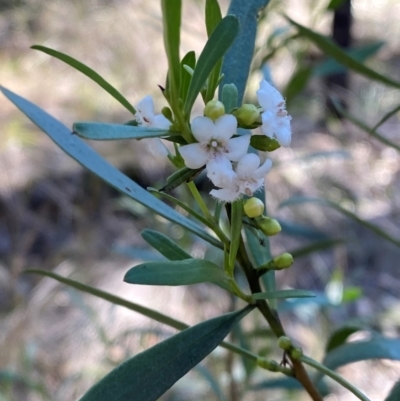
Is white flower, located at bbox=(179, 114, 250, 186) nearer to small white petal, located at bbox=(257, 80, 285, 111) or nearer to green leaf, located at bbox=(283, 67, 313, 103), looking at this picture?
small white petal, located at bbox=(257, 80, 285, 111)

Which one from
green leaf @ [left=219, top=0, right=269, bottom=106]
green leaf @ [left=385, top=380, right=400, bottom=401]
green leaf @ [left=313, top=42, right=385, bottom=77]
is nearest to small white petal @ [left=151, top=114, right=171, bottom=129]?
green leaf @ [left=219, top=0, right=269, bottom=106]

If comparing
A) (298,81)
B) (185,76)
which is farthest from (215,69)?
(298,81)

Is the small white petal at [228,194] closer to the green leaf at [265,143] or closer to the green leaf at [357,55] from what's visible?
the green leaf at [265,143]

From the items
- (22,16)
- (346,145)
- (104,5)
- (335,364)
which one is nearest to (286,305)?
(335,364)

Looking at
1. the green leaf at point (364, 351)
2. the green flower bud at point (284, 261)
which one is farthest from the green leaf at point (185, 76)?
the green leaf at point (364, 351)

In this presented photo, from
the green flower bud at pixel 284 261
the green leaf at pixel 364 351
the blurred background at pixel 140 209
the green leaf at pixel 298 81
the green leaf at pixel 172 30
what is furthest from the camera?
the blurred background at pixel 140 209
